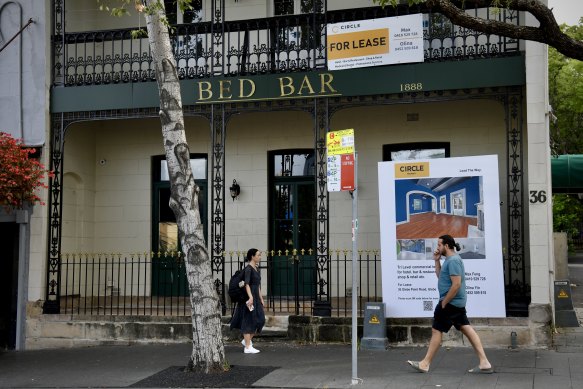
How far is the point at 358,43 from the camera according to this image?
12.7 meters

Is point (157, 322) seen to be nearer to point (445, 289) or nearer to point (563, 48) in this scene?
point (445, 289)

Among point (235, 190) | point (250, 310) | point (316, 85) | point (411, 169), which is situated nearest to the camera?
point (250, 310)

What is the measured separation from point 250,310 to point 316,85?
14.0 feet

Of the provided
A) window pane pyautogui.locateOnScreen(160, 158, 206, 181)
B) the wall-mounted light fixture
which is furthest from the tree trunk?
window pane pyautogui.locateOnScreen(160, 158, 206, 181)

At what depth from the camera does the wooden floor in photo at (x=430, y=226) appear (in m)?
11.6

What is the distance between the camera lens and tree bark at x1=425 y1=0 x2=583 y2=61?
8.67 metres

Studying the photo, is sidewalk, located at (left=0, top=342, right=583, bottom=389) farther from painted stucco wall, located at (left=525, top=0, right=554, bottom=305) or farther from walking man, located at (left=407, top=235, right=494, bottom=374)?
painted stucco wall, located at (left=525, top=0, right=554, bottom=305)

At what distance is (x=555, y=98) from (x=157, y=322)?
21756 mm

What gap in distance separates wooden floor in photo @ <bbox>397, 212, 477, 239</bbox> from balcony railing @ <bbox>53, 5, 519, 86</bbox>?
284cm

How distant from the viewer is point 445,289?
30.3 feet

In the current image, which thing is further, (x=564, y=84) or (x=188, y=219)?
(x=564, y=84)

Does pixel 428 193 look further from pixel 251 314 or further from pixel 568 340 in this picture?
pixel 251 314

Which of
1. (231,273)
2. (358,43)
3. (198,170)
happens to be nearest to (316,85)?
(358,43)

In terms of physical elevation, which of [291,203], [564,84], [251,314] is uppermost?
[564,84]
